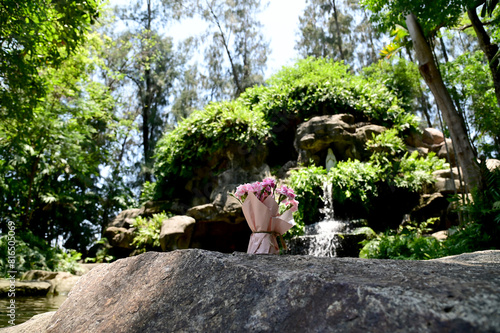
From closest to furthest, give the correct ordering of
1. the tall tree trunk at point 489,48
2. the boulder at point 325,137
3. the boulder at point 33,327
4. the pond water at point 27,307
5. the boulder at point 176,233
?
the boulder at point 33,327, the pond water at point 27,307, the tall tree trunk at point 489,48, the boulder at point 176,233, the boulder at point 325,137

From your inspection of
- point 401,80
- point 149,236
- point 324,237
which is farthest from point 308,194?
point 401,80

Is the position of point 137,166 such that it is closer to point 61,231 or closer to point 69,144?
point 61,231

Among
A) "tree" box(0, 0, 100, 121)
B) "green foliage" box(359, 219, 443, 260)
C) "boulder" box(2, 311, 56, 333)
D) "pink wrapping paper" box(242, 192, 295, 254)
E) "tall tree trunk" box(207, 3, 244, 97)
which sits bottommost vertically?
"green foliage" box(359, 219, 443, 260)

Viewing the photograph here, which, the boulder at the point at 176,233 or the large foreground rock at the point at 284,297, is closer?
the large foreground rock at the point at 284,297

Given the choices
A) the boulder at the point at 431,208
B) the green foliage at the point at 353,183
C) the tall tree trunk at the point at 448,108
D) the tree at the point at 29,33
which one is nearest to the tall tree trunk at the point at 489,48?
the tall tree trunk at the point at 448,108

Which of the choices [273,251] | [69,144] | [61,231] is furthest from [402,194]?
[61,231]

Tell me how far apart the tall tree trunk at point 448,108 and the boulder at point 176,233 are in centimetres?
612

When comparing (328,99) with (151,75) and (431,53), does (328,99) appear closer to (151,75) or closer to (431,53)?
(431,53)

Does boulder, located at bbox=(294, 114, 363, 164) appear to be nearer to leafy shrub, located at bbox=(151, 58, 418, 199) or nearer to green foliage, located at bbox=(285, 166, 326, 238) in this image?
leafy shrub, located at bbox=(151, 58, 418, 199)

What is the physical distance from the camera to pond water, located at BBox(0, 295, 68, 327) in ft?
13.2

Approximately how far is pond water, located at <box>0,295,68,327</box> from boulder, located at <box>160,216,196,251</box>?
2721mm

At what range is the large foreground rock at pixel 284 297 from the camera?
3.42 ft

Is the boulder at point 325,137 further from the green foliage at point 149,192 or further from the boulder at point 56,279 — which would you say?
the boulder at point 56,279

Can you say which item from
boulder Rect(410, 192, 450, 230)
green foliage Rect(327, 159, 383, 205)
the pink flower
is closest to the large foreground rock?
the pink flower
